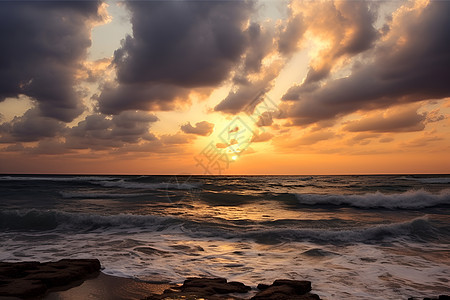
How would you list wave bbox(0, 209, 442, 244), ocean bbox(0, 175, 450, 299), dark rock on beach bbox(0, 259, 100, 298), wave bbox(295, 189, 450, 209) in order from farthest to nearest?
1. wave bbox(295, 189, 450, 209)
2. wave bbox(0, 209, 442, 244)
3. ocean bbox(0, 175, 450, 299)
4. dark rock on beach bbox(0, 259, 100, 298)

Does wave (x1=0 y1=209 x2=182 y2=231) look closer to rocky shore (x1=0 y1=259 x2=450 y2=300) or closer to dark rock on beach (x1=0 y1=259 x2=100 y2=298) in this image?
dark rock on beach (x1=0 y1=259 x2=100 y2=298)

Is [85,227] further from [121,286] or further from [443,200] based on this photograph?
[443,200]

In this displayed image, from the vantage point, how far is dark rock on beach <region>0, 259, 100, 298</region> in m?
4.59

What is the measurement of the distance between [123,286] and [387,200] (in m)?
20.1

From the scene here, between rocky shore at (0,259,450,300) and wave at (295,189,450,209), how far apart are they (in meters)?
16.8

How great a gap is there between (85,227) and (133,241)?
12.3ft

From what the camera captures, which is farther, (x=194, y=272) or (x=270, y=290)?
(x=194, y=272)

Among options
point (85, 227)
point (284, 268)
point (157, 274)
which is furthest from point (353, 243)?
point (85, 227)

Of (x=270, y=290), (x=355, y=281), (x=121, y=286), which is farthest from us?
(x=355, y=281)

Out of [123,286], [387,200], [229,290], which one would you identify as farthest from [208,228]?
[387,200]

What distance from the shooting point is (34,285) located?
15.6 feet

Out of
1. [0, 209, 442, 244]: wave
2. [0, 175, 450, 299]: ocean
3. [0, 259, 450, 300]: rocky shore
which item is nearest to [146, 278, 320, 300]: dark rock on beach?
[0, 259, 450, 300]: rocky shore

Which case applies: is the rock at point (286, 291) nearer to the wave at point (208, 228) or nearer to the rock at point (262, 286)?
the rock at point (262, 286)

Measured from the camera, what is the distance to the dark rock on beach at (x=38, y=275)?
4.59m
